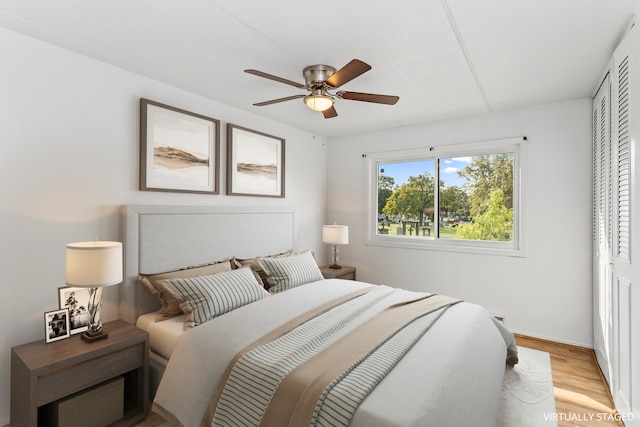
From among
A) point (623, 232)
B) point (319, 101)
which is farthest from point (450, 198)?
point (319, 101)

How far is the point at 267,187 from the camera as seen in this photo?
382 cm

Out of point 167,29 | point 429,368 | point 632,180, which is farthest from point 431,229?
point 167,29

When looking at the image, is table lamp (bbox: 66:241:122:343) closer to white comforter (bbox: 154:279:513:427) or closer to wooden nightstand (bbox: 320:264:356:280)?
white comforter (bbox: 154:279:513:427)

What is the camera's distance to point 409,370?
1.60m

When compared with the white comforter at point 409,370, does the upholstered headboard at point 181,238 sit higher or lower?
higher

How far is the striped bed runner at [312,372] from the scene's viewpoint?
1.39 meters

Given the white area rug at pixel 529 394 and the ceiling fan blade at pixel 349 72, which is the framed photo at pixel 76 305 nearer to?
the ceiling fan blade at pixel 349 72

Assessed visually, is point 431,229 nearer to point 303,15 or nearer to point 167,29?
point 303,15

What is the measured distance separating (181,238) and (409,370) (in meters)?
2.13

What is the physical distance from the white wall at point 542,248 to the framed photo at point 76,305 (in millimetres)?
3418

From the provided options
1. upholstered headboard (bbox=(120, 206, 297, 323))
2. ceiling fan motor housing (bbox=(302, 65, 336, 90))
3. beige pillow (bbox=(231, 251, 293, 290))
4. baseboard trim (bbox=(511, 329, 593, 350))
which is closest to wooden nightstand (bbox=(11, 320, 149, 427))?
upholstered headboard (bbox=(120, 206, 297, 323))

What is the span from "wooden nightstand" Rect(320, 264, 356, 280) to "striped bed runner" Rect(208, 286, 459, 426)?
1.76 metres

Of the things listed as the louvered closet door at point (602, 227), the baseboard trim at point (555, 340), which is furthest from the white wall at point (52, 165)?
the baseboard trim at point (555, 340)

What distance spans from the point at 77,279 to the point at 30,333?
62 centimetres
